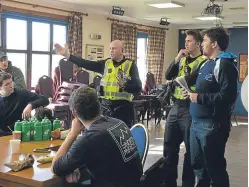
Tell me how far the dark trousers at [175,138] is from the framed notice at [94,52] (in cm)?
560

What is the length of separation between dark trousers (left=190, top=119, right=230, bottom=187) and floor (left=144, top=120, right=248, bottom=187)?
105 cm

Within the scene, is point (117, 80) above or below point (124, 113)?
above

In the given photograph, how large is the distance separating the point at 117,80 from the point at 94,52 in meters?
5.29

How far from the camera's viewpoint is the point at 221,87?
9.89 feet

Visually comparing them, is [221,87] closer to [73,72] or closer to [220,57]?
[220,57]

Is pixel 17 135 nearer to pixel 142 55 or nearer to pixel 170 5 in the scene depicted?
pixel 170 5

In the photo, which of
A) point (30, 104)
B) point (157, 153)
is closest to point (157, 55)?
point (157, 153)

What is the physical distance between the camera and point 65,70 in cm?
789

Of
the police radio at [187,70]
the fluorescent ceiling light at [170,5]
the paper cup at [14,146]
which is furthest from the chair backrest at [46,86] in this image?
the paper cup at [14,146]

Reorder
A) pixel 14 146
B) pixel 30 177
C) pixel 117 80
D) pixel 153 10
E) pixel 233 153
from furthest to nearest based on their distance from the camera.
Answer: pixel 153 10 < pixel 233 153 < pixel 117 80 < pixel 14 146 < pixel 30 177

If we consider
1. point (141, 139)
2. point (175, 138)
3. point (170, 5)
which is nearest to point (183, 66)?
point (175, 138)

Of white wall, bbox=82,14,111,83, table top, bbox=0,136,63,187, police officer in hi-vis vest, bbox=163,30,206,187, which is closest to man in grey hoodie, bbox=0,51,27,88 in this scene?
police officer in hi-vis vest, bbox=163,30,206,187

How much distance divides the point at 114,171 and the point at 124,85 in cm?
199

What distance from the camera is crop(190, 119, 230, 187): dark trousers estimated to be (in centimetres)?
312
